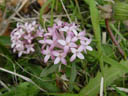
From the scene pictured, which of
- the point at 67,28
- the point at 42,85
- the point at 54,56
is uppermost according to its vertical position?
the point at 67,28

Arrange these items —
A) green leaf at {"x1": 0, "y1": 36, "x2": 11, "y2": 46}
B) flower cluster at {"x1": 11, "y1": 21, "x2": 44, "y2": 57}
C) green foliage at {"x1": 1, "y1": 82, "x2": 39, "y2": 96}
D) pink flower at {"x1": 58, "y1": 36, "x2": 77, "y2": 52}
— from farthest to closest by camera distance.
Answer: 1. green leaf at {"x1": 0, "y1": 36, "x2": 11, "y2": 46}
2. flower cluster at {"x1": 11, "y1": 21, "x2": 44, "y2": 57}
3. green foliage at {"x1": 1, "y1": 82, "x2": 39, "y2": 96}
4. pink flower at {"x1": 58, "y1": 36, "x2": 77, "y2": 52}

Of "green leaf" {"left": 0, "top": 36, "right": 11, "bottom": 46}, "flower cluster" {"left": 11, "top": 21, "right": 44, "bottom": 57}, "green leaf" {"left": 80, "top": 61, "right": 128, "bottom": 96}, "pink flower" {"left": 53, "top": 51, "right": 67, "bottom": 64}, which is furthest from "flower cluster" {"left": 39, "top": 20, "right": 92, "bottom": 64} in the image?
"green leaf" {"left": 0, "top": 36, "right": 11, "bottom": 46}

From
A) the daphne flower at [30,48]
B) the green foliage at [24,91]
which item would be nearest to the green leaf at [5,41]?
the daphne flower at [30,48]

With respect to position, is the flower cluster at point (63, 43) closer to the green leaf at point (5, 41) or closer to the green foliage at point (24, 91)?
the green foliage at point (24, 91)

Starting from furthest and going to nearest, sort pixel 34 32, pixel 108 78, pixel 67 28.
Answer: pixel 34 32
pixel 108 78
pixel 67 28

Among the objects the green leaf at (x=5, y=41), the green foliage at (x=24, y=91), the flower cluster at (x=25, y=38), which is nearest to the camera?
the green foliage at (x=24, y=91)

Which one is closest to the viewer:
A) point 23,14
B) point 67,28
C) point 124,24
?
point 67,28

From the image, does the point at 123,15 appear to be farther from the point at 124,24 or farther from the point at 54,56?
the point at 124,24

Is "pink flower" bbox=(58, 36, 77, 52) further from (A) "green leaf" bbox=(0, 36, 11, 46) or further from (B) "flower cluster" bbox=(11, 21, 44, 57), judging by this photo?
(A) "green leaf" bbox=(0, 36, 11, 46)

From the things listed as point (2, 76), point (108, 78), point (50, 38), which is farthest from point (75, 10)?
point (2, 76)

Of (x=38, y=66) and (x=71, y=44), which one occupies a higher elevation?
(x=71, y=44)

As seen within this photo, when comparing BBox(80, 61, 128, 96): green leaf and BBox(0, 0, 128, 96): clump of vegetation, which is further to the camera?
BBox(80, 61, 128, 96): green leaf
